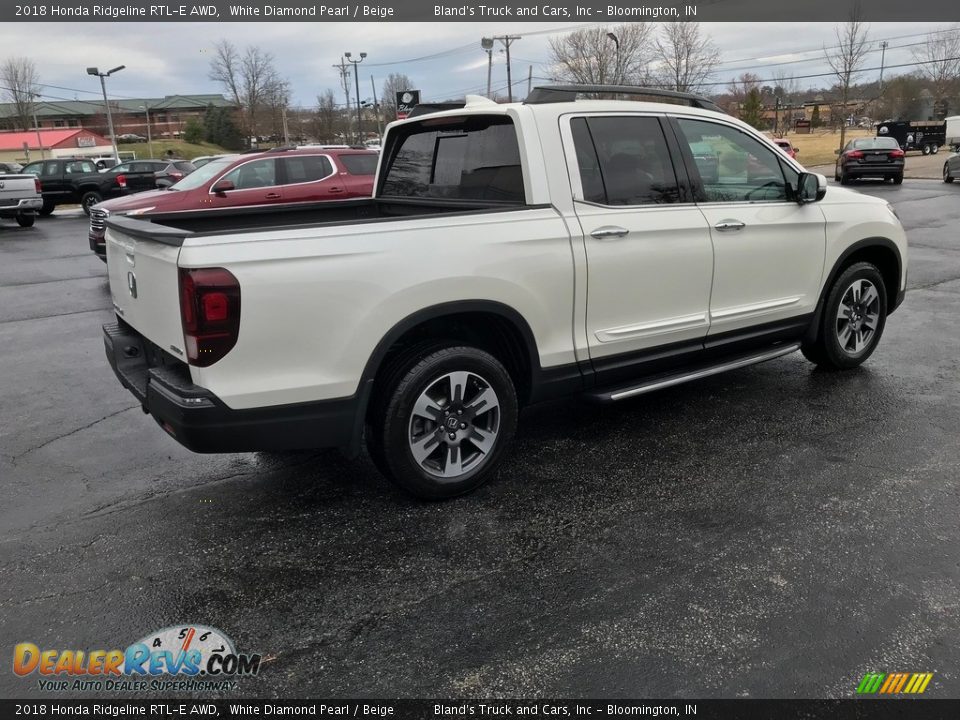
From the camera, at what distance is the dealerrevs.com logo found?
260 cm

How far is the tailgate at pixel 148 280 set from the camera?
324cm

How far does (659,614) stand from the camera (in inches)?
114

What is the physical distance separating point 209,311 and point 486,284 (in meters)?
1.31

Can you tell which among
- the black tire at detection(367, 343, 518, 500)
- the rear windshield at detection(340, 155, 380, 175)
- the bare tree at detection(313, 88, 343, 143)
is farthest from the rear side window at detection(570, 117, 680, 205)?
the bare tree at detection(313, 88, 343, 143)

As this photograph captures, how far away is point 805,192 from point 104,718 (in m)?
4.88

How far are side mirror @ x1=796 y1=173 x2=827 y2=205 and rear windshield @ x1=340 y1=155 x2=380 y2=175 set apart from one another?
8.77 metres

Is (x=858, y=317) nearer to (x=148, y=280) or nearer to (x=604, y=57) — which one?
→ (x=148, y=280)

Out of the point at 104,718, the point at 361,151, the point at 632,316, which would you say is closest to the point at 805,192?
the point at 632,316

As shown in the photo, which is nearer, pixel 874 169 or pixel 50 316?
pixel 50 316

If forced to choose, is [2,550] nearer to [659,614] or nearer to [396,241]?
[396,241]

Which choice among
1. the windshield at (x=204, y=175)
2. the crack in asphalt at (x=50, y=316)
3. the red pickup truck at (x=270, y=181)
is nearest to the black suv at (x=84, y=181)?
the red pickup truck at (x=270, y=181)

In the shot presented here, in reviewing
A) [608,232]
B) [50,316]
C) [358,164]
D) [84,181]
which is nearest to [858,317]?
[608,232]

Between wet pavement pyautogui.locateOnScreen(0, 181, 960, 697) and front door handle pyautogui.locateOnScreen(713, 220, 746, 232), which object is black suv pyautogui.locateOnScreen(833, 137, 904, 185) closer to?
wet pavement pyautogui.locateOnScreen(0, 181, 960, 697)

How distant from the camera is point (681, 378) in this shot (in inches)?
180
